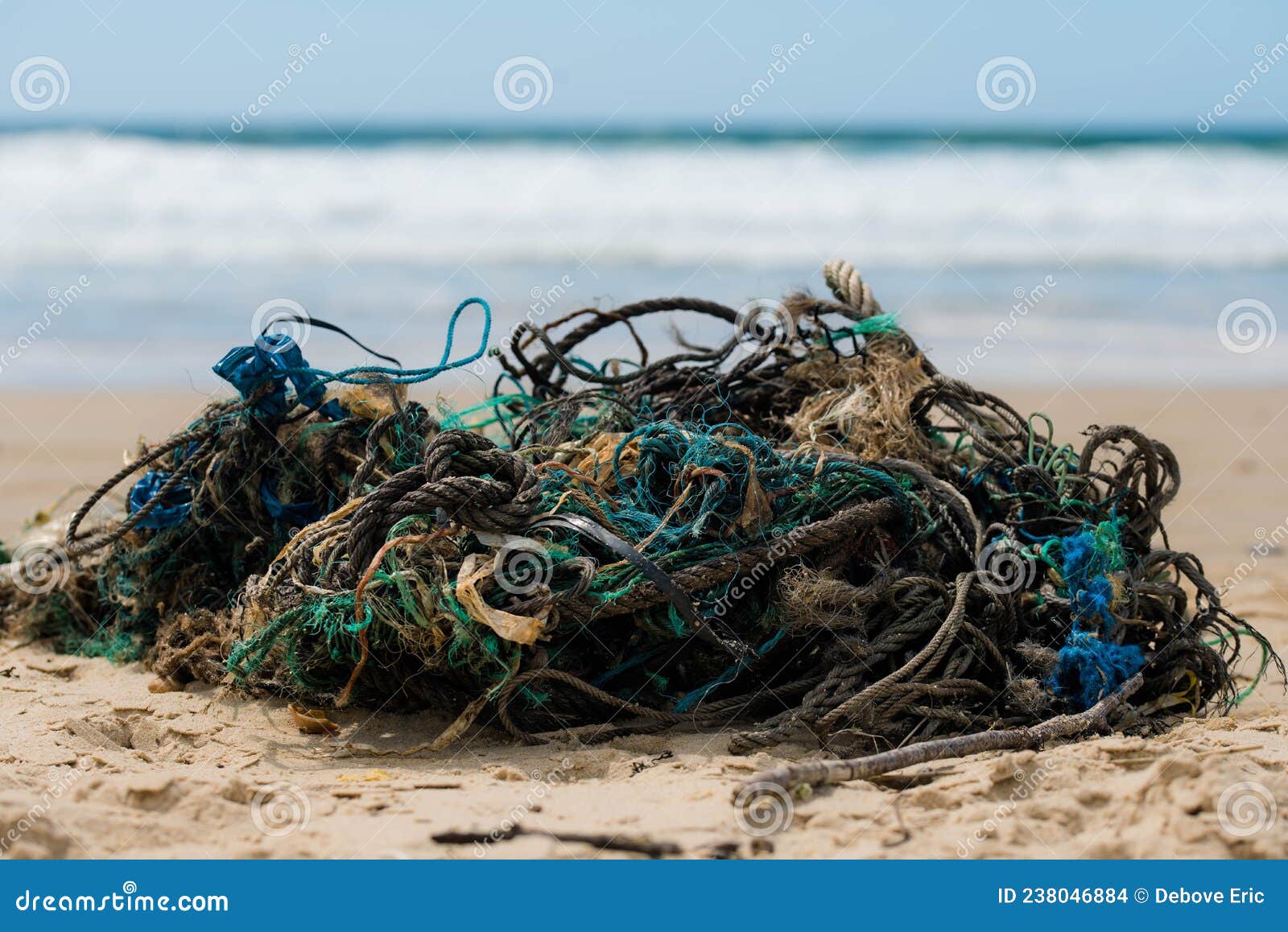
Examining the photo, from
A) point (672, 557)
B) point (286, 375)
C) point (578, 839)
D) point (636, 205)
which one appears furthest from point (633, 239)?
point (578, 839)

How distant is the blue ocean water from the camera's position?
10.2m

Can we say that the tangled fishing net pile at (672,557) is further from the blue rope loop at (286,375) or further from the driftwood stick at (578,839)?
the driftwood stick at (578,839)

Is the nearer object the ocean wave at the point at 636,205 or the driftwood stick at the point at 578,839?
the driftwood stick at the point at 578,839

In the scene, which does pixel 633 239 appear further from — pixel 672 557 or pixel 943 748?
pixel 943 748

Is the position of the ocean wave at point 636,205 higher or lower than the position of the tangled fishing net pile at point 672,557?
higher

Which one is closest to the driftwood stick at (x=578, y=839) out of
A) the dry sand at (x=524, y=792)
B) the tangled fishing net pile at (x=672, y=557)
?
the dry sand at (x=524, y=792)

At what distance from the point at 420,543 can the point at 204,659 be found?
1.03 m

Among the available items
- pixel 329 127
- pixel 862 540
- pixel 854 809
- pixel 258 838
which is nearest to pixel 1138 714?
pixel 862 540

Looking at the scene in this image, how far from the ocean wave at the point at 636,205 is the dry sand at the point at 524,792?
1064 cm

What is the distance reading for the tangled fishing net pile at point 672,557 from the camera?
112 inches

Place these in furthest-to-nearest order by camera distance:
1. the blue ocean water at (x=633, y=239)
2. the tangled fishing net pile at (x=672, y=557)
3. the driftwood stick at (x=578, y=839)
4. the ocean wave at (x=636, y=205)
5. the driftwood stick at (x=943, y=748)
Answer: the ocean wave at (x=636, y=205) → the blue ocean water at (x=633, y=239) → the tangled fishing net pile at (x=672, y=557) → the driftwood stick at (x=943, y=748) → the driftwood stick at (x=578, y=839)

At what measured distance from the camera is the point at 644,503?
3.14 metres
